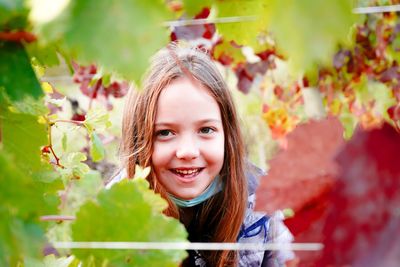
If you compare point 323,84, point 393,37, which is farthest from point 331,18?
point 323,84

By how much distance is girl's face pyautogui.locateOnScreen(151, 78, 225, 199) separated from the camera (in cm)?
138

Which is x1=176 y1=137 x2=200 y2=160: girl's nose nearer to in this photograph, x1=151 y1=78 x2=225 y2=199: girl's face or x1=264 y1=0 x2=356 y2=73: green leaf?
x1=151 y1=78 x2=225 y2=199: girl's face

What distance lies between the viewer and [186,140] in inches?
54.1

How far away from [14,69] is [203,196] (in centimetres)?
102

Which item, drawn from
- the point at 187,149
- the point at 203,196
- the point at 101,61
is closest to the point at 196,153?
the point at 187,149

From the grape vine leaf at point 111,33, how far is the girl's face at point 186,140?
0.97 meters

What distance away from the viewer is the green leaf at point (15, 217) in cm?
45

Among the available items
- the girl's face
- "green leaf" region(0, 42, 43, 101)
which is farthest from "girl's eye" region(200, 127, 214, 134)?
"green leaf" region(0, 42, 43, 101)

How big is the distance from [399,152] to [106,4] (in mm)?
208

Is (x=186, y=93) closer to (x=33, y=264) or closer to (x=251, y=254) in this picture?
(x=251, y=254)

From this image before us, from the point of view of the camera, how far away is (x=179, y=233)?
57 cm

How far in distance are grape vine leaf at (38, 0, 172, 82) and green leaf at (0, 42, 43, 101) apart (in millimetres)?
115

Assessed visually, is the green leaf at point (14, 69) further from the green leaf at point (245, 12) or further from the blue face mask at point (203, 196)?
the blue face mask at point (203, 196)

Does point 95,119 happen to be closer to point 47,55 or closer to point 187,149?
point 187,149
